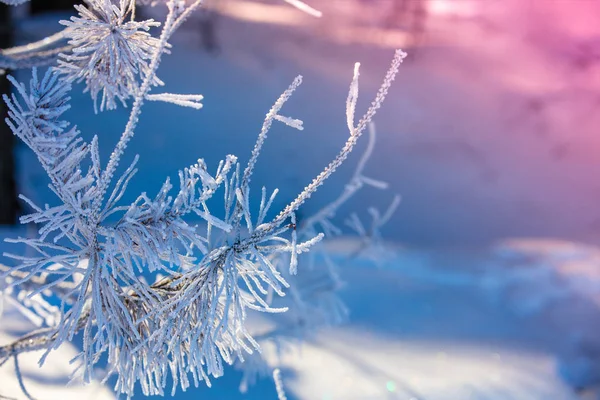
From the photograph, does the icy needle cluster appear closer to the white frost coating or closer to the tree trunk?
the white frost coating

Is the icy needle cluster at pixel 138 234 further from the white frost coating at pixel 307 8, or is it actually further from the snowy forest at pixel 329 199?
the white frost coating at pixel 307 8

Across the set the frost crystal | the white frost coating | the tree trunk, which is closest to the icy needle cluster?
the frost crystal

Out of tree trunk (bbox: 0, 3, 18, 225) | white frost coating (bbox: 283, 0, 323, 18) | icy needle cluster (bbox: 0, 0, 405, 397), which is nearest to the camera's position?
icy needle cluster (bbox: 0, 0, 405, 397)

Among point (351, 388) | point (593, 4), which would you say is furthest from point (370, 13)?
point (351, 388)

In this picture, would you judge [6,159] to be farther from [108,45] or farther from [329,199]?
[108,45]

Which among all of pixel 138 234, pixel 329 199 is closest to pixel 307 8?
pixel 138 234

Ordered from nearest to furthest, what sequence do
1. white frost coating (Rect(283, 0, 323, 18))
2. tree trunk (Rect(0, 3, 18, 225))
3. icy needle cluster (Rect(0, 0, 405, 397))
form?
1. icy needle cluster (Rect(0, 0, 405, 397))
2. white frost coating (Rect(283, 0, 323, 18))
3. tree trunk (Rect(0, 3, 18, 225))
